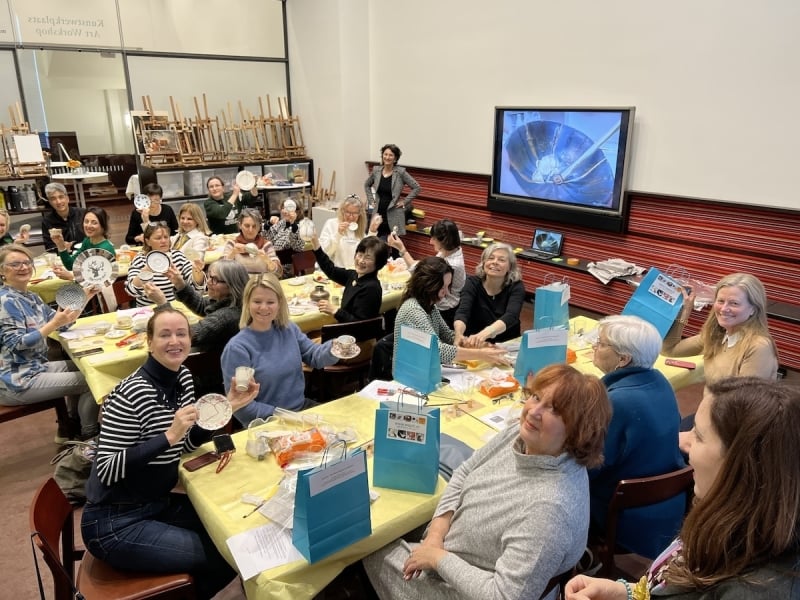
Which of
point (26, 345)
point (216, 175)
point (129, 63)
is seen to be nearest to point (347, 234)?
point (26, 345)

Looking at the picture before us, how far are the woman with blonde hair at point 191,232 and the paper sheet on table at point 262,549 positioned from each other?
4191 millimetres

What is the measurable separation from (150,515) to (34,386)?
6.22 feet

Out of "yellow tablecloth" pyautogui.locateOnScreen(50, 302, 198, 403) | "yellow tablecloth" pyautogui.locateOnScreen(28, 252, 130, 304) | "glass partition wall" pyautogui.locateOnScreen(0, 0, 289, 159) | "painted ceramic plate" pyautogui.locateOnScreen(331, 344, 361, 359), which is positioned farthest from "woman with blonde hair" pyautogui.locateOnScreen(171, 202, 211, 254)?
"painted ceramic plate" pyautogui.locateOnScreen(331, 344, 361, 359)

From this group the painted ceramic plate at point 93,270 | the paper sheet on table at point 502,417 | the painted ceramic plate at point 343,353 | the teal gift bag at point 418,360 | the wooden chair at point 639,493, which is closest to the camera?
the wooden chair at point 639,493

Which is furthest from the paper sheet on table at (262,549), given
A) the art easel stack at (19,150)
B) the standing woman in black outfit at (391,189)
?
the art easel stack at (19,150)

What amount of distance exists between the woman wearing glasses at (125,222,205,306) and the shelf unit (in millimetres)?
3439

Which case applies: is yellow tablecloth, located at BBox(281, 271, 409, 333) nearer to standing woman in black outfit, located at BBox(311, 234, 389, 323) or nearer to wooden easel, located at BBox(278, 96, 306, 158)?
standing woman in black outfit, located at BBox(311, 234, 389, 323)

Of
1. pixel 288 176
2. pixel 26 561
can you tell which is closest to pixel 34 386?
pixel 26 561

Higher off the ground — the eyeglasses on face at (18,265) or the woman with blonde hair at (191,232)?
the eyeglasses on face at (18,265)

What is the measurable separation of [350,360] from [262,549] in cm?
203

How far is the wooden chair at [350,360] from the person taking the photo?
359 cm

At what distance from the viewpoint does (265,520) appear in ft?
6.57

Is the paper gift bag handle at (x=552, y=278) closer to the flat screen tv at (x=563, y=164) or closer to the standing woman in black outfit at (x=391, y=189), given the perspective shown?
the flat screen tv at (x=563, y=164)

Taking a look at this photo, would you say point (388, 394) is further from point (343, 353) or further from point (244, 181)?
point (244, 181)
